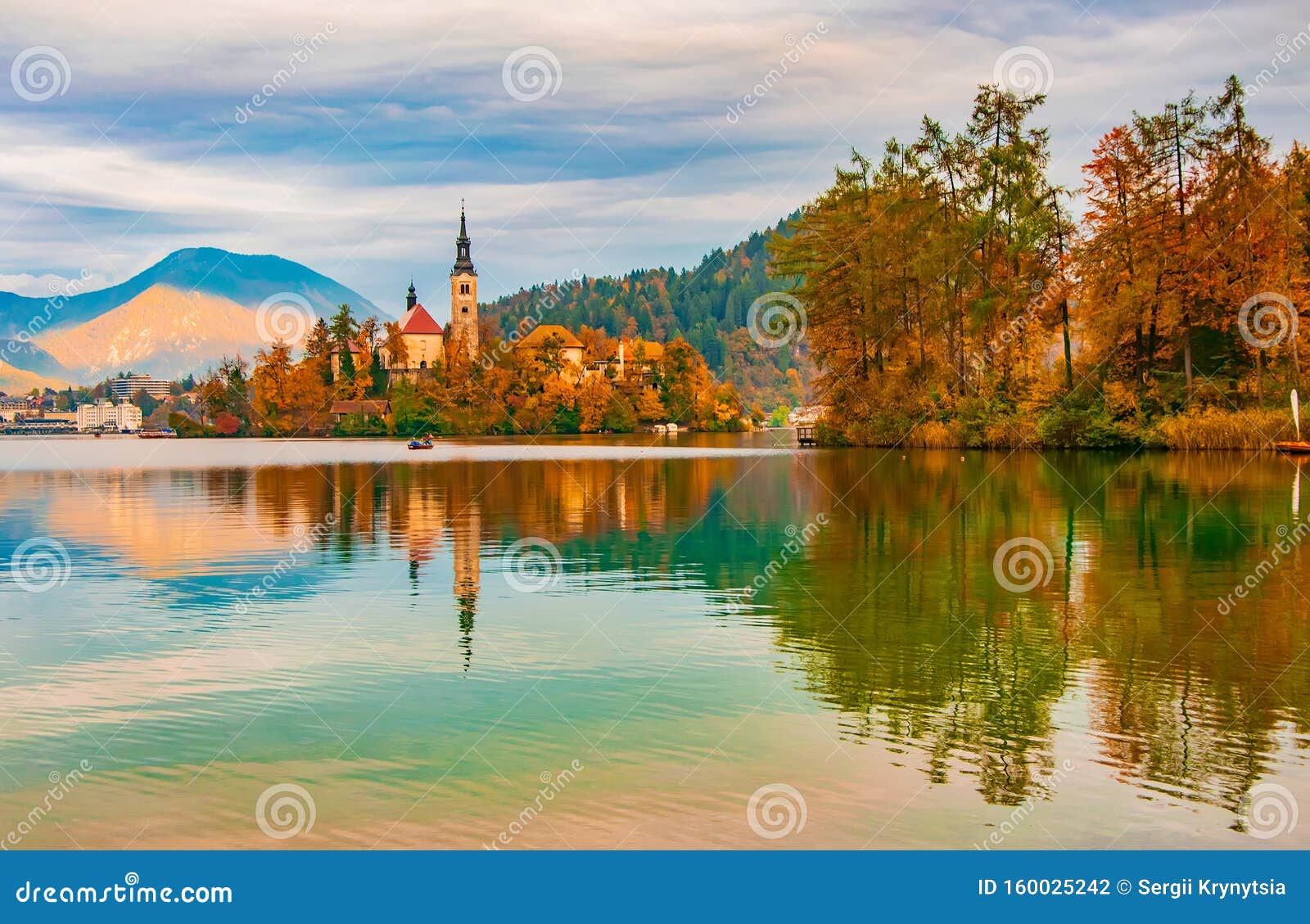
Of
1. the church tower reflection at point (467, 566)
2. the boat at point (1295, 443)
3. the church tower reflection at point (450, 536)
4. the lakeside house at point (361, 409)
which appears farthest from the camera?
the lakeside house at point (361, 409)

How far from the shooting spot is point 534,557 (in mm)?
28281

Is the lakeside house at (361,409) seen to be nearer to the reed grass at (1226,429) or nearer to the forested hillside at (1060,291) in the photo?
the forested hillside at (1060,291)

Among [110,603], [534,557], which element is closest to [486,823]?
[110,603]

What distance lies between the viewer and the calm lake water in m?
10.6

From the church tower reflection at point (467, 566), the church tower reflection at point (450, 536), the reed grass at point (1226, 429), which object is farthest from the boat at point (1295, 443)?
the church tower reflection at point (467, 566)

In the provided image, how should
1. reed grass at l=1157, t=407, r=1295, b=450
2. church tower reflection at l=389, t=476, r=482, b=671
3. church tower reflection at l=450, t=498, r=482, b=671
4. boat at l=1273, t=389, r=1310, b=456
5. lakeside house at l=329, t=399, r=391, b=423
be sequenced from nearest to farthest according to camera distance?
church tower reflection at l=450, t=498, r=482, b=671 < church tower reflection at l=389, t=476, r=482, b=671 < boat at l=1273, t=389, r=1310, b=456 < reed grass at l=1157, t=407, r=1295, b=450 < lakeside house at l=329, t=399, r=391, b=423

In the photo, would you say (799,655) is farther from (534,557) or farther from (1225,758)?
(534,557)

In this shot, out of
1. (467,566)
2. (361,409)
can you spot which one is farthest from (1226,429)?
(361,409)

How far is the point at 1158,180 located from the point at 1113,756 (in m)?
67.1

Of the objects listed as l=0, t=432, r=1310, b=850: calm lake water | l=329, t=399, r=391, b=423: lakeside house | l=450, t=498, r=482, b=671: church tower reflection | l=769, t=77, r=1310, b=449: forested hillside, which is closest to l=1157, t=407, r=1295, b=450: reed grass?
l=769, t=77, r=1310, b=449: forested hillside

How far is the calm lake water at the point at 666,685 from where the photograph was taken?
10.6 m

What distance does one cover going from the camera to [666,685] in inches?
602

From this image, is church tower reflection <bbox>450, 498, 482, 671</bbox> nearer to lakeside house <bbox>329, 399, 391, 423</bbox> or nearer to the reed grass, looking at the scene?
the reed grass

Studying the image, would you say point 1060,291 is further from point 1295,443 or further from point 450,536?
point 450,536
